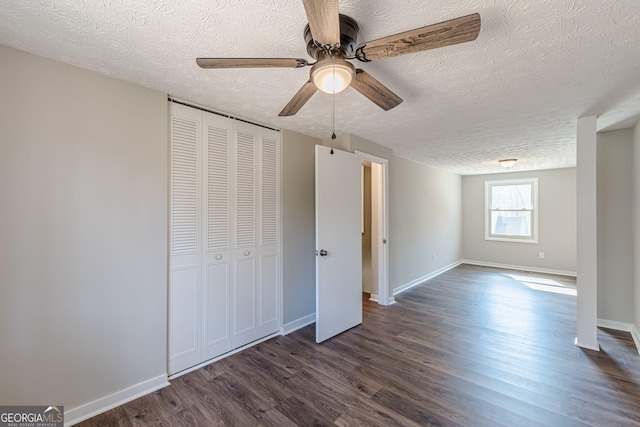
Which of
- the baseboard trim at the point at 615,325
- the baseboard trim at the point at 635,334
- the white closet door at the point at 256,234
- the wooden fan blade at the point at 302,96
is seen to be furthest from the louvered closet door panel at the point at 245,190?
the baseboard trim at the point at 615,325

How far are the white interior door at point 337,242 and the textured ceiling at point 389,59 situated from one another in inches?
20.7

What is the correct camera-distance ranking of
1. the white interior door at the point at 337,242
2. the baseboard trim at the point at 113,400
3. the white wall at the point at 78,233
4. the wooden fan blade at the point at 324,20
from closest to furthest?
the wooden fan blade at the point at 324,20
the white wall at the point at 78,233
the baseboard trim at the point at 113,400
the white interior door at the point at 337,242

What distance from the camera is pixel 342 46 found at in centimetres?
130

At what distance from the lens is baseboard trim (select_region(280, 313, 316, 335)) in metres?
3.00

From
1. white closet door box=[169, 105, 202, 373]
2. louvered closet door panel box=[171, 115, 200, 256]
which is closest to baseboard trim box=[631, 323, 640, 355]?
white closet door box=[169, 105, 202, 373]

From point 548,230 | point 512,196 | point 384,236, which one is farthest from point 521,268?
point 384,236

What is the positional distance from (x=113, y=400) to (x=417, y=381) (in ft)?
7.41

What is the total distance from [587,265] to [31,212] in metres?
4.44

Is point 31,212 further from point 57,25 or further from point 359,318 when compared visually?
point 359,318

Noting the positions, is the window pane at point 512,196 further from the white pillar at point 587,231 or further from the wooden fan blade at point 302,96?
the wooden fan blade at point 302,96

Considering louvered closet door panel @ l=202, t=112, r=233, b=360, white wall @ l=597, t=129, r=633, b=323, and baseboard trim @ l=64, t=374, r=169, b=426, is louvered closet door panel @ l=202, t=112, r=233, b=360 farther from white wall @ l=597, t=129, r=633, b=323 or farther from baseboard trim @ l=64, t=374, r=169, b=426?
white wall @ l=597, t=129, r=633, b=323

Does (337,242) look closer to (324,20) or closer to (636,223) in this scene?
(324,20)

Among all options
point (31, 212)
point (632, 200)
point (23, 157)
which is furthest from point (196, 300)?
point (632, 200)

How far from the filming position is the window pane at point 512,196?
235 inches
